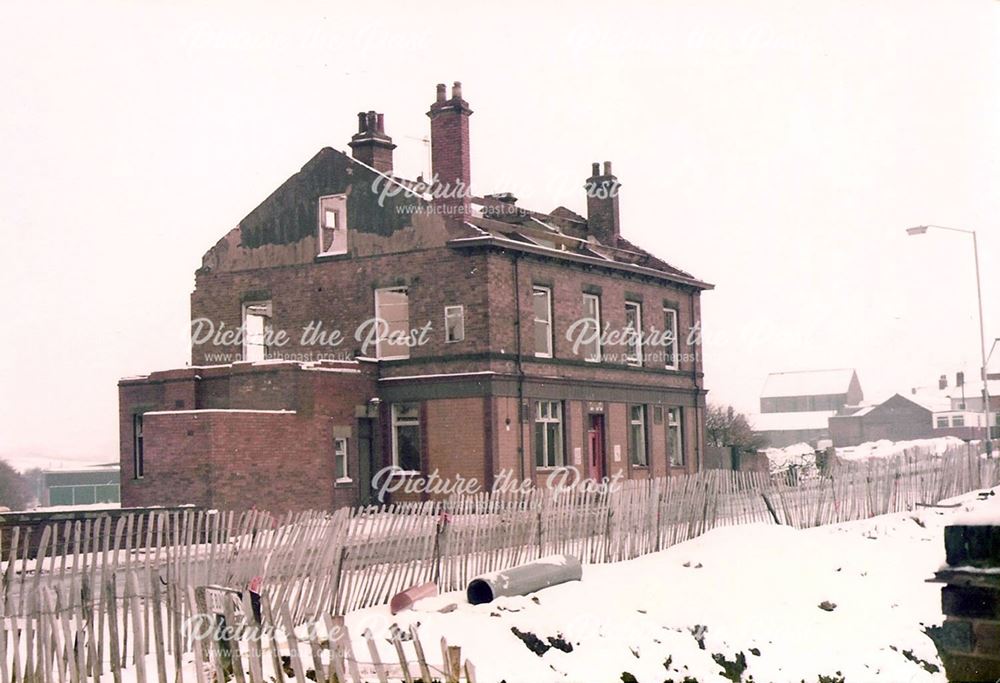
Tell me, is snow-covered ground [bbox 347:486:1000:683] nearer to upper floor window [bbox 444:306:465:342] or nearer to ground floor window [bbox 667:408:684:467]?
upper floor window [bbox 444:306:465:342]

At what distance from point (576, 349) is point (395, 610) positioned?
2233 cm

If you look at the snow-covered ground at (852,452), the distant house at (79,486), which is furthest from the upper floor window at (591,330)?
the distant house at (79,486)

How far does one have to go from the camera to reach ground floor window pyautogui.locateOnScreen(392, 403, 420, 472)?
33.9 m

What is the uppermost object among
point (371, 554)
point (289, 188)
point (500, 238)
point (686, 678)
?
point (289, 188)

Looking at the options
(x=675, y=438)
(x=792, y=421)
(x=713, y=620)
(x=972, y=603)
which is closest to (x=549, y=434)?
(x=675, y=438)

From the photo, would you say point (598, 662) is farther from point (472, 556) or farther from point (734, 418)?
point (734, 418)

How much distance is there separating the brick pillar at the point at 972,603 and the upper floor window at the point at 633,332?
105 feet

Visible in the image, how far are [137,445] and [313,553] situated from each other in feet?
67.4

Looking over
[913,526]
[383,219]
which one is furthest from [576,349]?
[913,526]

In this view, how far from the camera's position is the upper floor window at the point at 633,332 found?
127 ft

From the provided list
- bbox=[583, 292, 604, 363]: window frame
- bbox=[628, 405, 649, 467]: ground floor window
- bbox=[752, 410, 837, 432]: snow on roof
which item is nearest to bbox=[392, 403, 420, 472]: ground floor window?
bbox=[583, 292, 604, 363]: window frame

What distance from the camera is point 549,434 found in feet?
115

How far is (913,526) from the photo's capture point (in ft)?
83.1

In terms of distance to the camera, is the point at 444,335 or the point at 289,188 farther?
the point at 289,188
